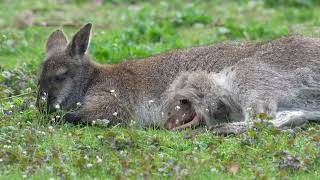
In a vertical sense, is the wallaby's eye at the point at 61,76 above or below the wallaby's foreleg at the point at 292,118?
above

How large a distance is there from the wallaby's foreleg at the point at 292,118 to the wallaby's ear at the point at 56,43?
2.91m

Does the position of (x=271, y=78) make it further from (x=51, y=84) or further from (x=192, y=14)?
(x=192, y=14)

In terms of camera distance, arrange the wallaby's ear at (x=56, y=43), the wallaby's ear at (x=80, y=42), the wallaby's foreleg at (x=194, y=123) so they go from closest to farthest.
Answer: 1. the wallaby's foreleg at (x=194, y=123)
2. the wallaby's ear at (x=80, y=42)
3. the wallaby's ear at (x=56, y=43)

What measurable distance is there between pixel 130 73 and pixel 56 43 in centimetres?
108

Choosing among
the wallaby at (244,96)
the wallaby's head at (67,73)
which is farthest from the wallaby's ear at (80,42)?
the wallaby at (244,96)

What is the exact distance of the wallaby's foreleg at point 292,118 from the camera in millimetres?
A: 9047

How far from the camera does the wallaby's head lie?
9875 mm

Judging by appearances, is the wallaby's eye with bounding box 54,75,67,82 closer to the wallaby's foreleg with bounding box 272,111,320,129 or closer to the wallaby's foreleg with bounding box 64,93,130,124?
the wallaby's foreleg with bounding box 64,93,130,124

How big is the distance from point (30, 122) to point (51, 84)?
0.84m

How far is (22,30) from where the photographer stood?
1431cm

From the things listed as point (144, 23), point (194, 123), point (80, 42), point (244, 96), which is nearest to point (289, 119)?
point (244, 96)

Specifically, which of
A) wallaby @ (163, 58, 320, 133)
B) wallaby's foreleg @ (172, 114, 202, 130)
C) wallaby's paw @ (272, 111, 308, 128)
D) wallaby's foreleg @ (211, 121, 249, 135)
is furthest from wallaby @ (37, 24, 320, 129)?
wallaby's foreleg @ (211, 121, 249, 135)

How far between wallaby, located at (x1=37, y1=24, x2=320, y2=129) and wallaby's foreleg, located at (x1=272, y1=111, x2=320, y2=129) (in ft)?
1.81

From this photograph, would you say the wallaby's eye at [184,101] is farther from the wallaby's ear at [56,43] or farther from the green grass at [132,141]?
the wallaby's ear at [56,43]
